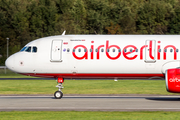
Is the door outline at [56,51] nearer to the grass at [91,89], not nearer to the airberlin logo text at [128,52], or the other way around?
the airberlin logo text at [128,52]

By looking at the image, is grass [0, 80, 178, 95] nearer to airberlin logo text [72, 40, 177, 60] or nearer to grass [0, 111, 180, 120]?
airberlin logo text [72, 40, 177, 60]

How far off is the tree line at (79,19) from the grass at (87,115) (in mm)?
89210

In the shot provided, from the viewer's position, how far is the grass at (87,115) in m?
15.7

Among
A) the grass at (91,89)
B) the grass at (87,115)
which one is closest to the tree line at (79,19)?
the grass at (91,89)

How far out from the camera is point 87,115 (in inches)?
654

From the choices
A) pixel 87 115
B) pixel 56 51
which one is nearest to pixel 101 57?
pixel 56 51

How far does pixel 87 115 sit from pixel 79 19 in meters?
107

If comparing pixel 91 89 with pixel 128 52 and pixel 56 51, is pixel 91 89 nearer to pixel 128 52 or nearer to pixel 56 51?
pixel 56 51

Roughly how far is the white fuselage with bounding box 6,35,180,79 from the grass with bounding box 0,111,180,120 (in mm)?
6847

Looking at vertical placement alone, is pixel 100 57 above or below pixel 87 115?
above

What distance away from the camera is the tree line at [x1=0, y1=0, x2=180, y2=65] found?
114 meters

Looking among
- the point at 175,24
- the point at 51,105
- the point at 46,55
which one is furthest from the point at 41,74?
the point at 175,24

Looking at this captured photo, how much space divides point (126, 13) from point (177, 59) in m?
104

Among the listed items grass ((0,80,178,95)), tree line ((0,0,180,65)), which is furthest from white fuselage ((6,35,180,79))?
tree line ((0,0,180,65))
